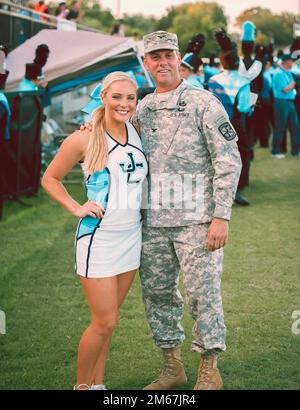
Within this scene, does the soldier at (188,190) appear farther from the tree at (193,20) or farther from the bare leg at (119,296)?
the tree at (193,20)

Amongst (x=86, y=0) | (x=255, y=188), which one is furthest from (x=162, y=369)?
(x=86, y=0)

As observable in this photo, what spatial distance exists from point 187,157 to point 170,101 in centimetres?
32

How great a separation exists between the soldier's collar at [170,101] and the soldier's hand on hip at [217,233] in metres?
0.67

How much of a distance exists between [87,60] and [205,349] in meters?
8.55

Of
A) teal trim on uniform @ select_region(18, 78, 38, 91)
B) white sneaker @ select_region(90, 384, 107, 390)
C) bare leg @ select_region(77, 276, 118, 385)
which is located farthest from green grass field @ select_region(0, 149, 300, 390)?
teal trim on uniform @ select_region(18, 78, 38, 91)

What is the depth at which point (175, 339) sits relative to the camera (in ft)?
14.1

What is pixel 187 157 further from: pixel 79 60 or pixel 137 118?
pixel 79 60

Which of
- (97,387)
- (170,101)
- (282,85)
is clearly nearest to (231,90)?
(282,85)

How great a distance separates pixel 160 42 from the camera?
396 centimetres

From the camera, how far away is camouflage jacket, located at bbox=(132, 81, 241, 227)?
3.88 metres

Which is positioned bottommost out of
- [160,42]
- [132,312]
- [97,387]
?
[132,312]

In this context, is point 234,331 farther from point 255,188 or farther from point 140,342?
point 255,188

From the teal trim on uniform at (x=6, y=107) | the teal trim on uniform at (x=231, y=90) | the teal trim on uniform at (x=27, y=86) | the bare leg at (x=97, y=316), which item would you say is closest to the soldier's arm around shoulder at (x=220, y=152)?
the bare leg at (x=97, y=316)

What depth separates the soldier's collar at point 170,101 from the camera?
393cm
